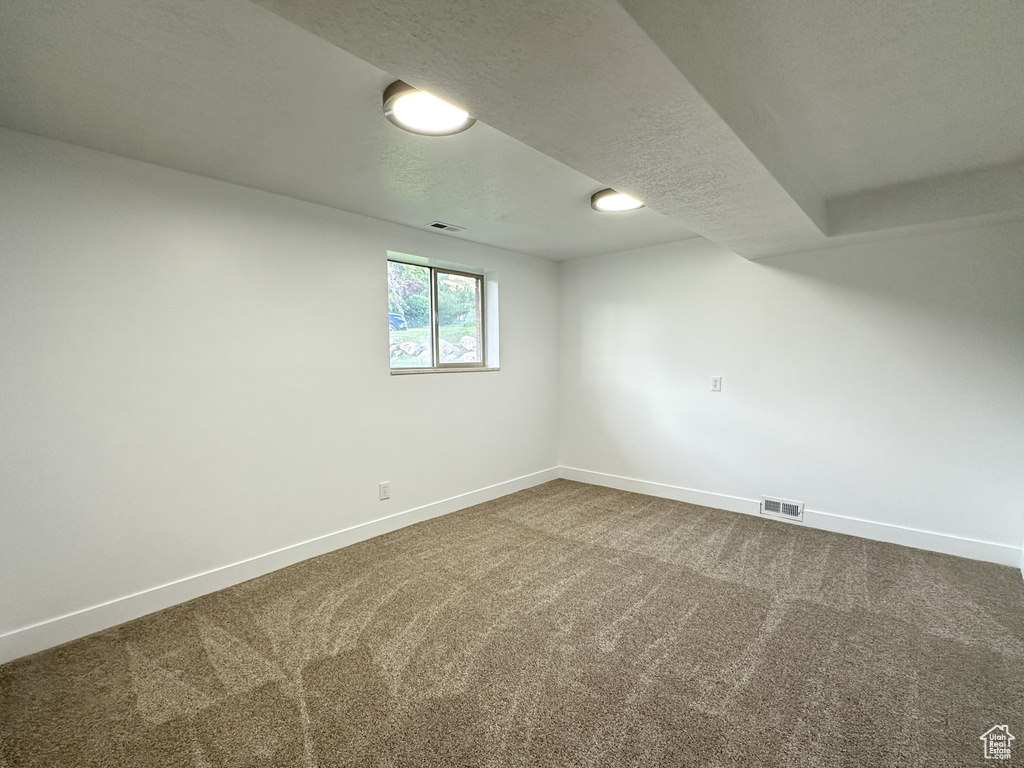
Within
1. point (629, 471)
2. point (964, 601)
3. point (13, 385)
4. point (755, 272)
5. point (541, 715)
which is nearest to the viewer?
point (541, 715)

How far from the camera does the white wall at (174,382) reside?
216 cm

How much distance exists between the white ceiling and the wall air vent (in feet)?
6.84

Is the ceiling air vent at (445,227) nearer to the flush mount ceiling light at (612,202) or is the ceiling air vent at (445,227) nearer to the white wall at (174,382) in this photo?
the white wall at (174,382)

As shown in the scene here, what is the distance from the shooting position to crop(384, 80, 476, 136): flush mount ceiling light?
1.77 metres

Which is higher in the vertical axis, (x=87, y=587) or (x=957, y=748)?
(x=87, y=587)

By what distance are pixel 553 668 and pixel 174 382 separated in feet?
7.97

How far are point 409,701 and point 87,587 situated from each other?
1777mm

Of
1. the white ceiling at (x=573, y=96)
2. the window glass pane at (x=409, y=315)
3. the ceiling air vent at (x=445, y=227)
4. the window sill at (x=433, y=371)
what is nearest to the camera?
the white ceiling at (x=573, y=96)

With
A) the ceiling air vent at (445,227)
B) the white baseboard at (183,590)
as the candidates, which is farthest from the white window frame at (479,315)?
the white baseboard at (183,590)

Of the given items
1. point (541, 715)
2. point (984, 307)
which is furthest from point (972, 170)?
point (541, 715)

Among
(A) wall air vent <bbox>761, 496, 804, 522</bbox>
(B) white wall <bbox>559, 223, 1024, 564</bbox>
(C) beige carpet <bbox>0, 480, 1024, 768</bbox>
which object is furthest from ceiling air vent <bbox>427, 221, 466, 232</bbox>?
(A) wall air vent <bbox>761, 496, 804, 522</bbox>

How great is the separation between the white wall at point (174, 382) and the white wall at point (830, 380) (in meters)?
2.07

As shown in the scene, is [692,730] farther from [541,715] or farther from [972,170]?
[972,170]

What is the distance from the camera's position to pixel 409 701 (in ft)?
5.95
